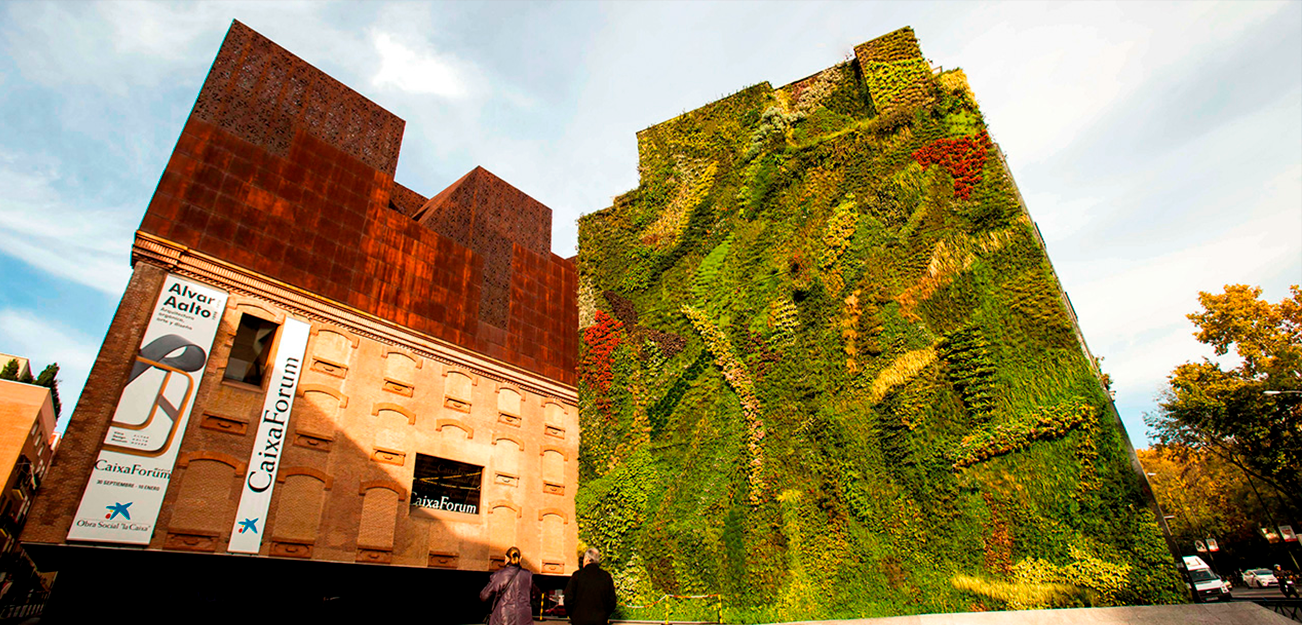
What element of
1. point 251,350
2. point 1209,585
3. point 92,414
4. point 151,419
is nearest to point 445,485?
point 251,350

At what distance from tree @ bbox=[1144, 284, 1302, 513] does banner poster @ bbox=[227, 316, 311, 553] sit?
1602 inches

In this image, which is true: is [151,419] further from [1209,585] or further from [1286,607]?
[1209,585]

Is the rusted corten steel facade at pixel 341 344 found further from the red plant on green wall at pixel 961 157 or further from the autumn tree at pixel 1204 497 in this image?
the autumn tree at pixel 1204 497

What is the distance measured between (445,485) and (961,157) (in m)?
19.5

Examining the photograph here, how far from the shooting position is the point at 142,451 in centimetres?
1288

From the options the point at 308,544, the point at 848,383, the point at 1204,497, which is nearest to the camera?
the point at 308,544

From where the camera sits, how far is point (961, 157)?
17.8 m

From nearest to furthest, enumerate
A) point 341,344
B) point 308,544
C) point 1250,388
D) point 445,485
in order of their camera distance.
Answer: point 308,544, point 341,344, point 445,485, point 1250,388

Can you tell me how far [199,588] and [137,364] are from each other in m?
5.63

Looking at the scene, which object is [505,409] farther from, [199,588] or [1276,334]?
[1276,334]

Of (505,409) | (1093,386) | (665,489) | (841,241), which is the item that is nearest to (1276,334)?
(1093,386)

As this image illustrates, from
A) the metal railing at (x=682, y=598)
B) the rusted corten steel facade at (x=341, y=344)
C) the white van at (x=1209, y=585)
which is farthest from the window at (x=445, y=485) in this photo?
the white van at (x=1209, y=585)

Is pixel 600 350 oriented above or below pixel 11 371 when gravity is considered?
below

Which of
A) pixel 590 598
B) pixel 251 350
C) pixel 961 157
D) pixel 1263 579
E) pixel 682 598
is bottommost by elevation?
pixel 1263 579
